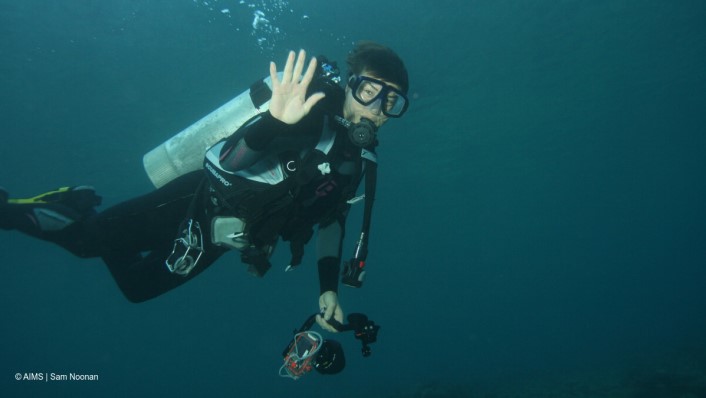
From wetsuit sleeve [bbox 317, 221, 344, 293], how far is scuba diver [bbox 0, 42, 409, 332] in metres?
0.01

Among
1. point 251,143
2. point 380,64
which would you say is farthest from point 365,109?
point 251,143

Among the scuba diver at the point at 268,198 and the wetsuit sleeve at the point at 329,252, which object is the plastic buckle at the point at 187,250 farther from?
the wetsuit sleeve at the point at 329,252

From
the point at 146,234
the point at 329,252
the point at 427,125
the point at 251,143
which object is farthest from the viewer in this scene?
the point at 427,125

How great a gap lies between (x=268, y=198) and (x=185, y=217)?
147cm

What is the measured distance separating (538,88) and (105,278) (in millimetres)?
47245

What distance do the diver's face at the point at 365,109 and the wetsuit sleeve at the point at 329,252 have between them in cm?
137

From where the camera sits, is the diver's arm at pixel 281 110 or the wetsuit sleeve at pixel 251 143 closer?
the diver's arm at pixel 281 110

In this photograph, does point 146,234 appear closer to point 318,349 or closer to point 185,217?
point 185,217

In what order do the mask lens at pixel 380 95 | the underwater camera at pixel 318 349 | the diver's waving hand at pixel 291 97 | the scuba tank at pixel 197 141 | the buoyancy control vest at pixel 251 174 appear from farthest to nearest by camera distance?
the scuba tank at pixel 197 141
the mask lens at pixel 380 95
the buoyancy control vest at pixel 251 174
the underwater camera at pixel 318 349
the diver's waving hand at pixel 291 97

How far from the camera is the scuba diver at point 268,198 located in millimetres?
3092

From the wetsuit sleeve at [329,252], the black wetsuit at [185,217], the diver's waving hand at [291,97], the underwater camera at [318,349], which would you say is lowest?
the underwater camera at [318,349]

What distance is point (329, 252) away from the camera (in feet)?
13.8

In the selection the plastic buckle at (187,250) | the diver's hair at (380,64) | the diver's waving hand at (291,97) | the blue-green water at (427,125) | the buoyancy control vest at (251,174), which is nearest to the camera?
the diver's waving hand at (291,97)

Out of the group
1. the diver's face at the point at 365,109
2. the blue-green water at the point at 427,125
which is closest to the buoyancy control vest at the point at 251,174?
the diver's face at the point at 365,109
